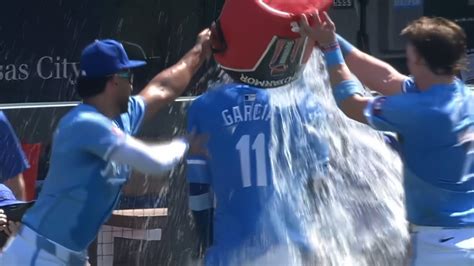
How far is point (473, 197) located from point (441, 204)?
5.7 inches

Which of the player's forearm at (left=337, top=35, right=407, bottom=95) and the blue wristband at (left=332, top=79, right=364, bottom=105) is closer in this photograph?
the blue wristband at (left=332, top=79, right=364, bottom=105)

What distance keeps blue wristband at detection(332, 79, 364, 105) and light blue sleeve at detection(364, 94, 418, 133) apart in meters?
0.11

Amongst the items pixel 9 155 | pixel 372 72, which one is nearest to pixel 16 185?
pixel 9 155

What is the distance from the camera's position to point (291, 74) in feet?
16.0

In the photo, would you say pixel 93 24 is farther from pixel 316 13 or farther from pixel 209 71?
pixel 316 13

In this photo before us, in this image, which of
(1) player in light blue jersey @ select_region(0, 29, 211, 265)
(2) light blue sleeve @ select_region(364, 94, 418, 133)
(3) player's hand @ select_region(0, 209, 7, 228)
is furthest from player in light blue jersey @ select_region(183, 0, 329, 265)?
(3) player's hand @ select_region(0, 209, 7, 228)

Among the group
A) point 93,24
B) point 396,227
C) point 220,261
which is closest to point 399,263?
point 396,227

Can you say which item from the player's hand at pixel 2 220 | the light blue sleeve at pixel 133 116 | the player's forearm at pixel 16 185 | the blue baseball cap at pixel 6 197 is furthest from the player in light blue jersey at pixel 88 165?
the player's forearm at pixel 16 185

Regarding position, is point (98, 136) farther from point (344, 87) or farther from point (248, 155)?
point (344, 87)

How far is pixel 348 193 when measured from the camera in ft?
18.9

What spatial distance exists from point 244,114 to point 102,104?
65 cm

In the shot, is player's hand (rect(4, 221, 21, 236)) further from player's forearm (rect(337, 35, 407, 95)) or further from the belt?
player's forearm (rect(337, 35, 407, 95))

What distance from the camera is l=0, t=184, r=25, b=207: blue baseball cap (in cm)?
558

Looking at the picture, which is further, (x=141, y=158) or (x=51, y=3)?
(x=51, y=3)
